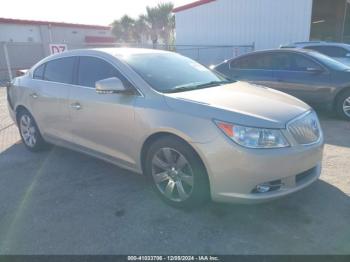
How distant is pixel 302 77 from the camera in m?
6.59

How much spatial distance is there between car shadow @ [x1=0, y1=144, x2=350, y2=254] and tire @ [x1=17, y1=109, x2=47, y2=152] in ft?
3.54

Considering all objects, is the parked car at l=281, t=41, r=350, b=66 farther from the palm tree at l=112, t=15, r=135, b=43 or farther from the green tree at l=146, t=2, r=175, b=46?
the palm tree at l=112, t=15, r=135, b=43

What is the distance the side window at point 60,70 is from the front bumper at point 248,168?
7.56ft

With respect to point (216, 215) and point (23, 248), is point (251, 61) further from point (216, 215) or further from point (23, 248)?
point (23, 248)

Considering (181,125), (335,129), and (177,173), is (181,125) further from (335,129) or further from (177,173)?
(335,129)

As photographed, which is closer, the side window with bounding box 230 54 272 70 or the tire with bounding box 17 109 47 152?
the tire with bounding box 17 109 47 152

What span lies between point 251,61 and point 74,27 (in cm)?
2257

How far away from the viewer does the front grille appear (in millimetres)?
2831

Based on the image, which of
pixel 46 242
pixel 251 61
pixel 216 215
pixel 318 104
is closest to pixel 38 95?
pixel 46 242

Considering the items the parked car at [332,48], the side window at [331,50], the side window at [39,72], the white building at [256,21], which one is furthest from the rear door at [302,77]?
the white building at [256,21]

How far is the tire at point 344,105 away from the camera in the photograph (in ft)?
20.5

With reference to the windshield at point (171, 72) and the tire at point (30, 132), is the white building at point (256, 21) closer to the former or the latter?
the windshield at point (171, 72)

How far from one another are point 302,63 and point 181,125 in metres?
4.85

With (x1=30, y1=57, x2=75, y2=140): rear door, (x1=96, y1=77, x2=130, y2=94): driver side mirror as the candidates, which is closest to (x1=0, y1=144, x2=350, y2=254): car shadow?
(x1=30, y1=57, x2=75, y2=140): rear door
